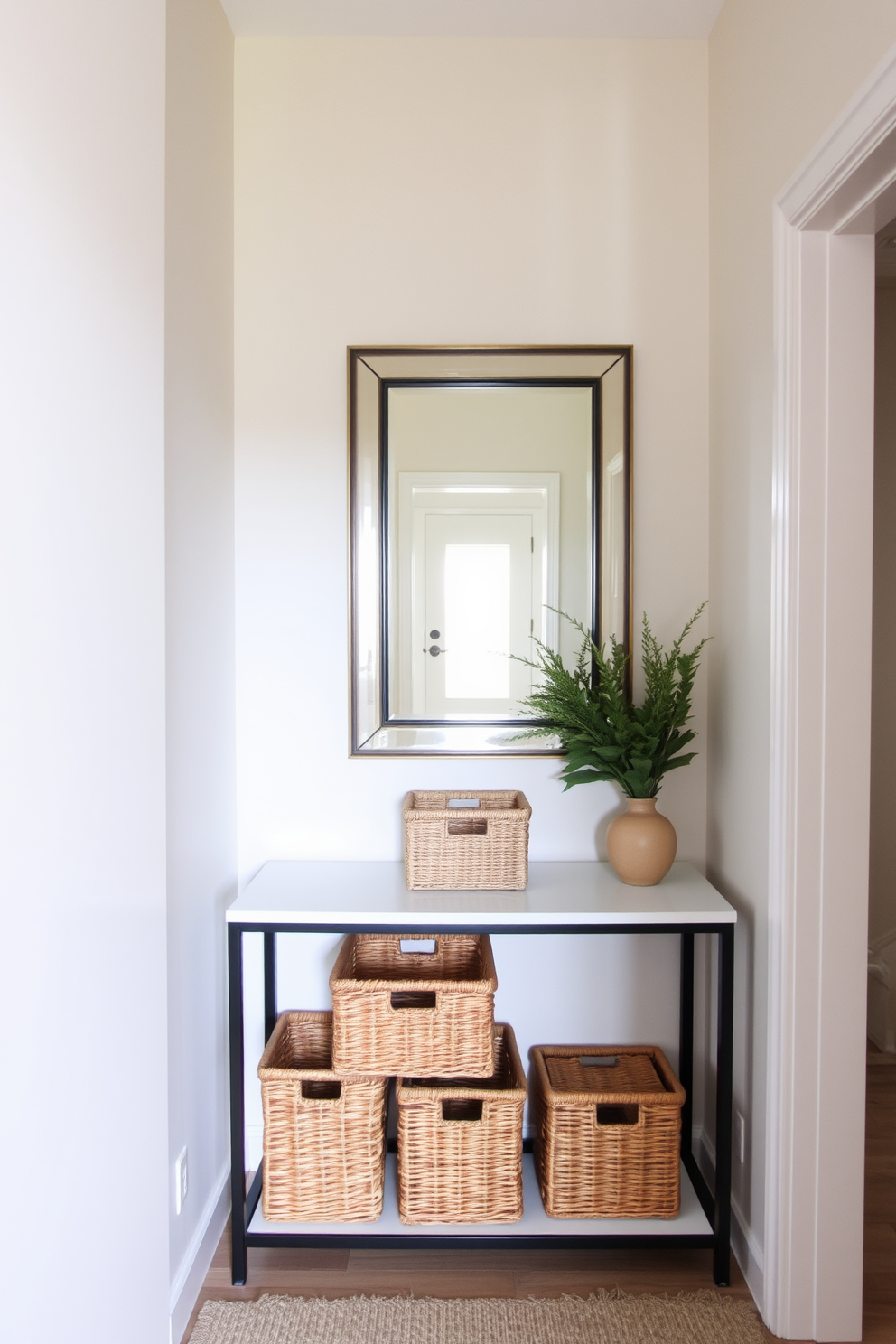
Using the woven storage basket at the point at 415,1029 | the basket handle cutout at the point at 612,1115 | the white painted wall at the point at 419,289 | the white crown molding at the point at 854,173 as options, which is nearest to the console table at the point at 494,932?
the woven storage basket at the point at 415,1029

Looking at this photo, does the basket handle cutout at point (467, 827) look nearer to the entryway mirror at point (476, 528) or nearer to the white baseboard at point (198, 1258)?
the entryway mirror at point (476, 528)

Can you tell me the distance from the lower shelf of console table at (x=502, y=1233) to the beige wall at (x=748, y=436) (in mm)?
160

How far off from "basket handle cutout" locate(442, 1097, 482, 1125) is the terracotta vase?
63 centimetres

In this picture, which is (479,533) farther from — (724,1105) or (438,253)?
(724,1105)

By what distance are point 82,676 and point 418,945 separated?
1.35m

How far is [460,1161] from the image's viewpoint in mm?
1767

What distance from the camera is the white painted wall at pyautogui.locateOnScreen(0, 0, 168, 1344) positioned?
837 millimetres

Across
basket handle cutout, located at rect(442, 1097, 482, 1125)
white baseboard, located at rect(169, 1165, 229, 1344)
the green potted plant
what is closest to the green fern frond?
the green potted plant

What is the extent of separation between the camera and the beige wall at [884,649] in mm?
2836

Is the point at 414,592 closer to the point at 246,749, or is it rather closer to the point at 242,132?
the point at 246,749

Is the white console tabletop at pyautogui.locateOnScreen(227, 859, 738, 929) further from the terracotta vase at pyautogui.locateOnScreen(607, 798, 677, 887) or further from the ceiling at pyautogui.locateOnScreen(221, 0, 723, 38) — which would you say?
the ceiling at pyautogui.locateOnScreen(221, 0, 723, 38)

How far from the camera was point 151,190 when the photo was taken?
124 cm

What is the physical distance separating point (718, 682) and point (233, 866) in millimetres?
1245

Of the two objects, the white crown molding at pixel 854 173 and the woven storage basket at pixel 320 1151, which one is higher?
the white crown molding at pixel 854 173
